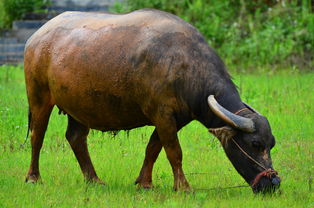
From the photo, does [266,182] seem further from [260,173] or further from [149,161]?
[149,161]

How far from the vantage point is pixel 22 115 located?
11.0 m

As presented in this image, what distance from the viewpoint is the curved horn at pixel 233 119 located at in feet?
22.2

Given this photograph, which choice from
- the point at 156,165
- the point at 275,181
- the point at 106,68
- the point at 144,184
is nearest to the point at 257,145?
the point at 275,181

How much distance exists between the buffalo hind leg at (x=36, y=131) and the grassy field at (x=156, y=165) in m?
0.16

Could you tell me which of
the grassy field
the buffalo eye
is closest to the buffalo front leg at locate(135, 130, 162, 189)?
the grassy field

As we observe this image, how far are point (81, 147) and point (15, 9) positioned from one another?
10661mm

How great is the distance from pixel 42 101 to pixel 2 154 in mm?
1420

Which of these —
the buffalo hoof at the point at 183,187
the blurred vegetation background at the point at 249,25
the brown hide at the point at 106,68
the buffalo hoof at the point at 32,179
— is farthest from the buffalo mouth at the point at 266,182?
the blurred vegetation background at the point at 249,25

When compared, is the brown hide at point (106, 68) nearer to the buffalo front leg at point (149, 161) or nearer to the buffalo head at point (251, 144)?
the buffalo front leg at point (149, 161)

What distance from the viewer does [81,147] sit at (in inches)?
315

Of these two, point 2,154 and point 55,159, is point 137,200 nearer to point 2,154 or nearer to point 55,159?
point 55,159

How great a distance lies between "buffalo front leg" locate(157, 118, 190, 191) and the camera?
7.04 meters

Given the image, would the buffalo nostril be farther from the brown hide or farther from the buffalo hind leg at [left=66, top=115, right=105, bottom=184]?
the buffalo hind leg at [left=66, top=115, right=105, bottom=184]

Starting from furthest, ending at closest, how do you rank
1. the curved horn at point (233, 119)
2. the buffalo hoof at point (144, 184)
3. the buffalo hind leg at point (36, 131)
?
the buffalo hind leg at point (36, 131) < the buffalo hoof at point (144, 184) < the curved horn at point (233, 119)
